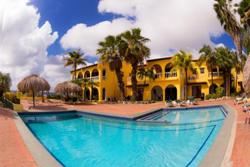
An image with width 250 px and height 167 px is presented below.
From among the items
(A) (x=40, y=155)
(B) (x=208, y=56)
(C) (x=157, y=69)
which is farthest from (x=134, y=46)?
(A) (x=40, y=155)

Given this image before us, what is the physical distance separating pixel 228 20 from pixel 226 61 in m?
5.52

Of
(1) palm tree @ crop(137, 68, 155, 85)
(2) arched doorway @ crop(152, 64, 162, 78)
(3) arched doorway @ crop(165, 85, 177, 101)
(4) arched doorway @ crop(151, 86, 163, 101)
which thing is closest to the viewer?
(1) palm tree @ crop(137, 68, 155, 85)

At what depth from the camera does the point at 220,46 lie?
32.2m

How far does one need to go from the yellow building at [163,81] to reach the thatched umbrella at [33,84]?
12.2 meters

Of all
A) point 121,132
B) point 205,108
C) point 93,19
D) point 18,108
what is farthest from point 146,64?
point 121,132

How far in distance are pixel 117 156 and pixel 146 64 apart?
97.8ft

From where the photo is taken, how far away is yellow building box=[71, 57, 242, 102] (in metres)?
33.3

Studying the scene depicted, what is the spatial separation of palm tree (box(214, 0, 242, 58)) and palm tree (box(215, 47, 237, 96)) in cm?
375

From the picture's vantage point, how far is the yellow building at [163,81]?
3328 cm

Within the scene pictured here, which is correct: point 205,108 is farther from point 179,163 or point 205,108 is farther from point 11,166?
point 11,166

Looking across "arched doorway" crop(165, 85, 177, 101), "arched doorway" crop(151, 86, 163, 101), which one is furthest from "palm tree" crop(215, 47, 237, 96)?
"arched doorway" crop(151, 86, 163, 101)

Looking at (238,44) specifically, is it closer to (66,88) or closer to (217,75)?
(217,75)

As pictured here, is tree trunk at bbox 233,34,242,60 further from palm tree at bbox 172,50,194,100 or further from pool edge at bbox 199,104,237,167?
pool edge at bbox 199,104,237,167

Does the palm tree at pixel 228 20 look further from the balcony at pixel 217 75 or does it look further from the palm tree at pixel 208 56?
the balcony at pixel 217 75
